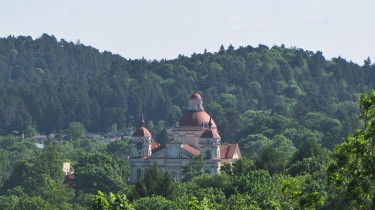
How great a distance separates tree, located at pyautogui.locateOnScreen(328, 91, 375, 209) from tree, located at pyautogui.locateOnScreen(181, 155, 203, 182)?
73.3 metres

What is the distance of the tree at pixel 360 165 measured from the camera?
25.4 meters

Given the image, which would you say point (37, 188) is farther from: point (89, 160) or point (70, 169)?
point (70, 169)

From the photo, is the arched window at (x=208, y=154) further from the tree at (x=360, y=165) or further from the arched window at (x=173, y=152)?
the tree at (x=360, y=165)

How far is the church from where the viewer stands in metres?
103

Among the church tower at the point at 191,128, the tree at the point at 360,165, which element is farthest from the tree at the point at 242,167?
the tree at the point at 360,165

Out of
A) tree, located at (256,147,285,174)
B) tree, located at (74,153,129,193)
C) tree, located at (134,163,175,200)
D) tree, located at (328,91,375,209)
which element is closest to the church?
tree, located at (74,153,129,193)

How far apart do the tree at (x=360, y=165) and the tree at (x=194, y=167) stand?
240 ft

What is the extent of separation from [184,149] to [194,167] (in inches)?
224

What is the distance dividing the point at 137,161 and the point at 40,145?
250 ft

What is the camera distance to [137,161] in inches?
4146

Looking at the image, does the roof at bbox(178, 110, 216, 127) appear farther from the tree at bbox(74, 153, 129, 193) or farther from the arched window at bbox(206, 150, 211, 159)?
the tree at bbox(74, 153, 129, 193)

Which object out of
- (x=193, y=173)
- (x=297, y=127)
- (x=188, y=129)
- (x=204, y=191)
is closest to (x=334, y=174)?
(x=204, y=191)

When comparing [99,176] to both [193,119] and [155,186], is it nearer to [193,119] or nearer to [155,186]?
[193,119]

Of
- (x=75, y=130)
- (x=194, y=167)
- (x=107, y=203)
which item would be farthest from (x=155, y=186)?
(x=75, y=130)
